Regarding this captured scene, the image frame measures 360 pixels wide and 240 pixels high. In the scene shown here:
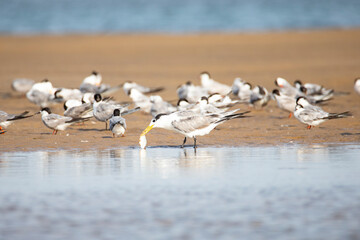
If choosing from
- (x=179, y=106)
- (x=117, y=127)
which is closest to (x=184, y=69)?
(x=179, y=106)

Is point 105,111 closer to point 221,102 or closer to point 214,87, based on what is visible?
point 221,102

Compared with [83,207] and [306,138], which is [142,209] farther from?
[306,138]

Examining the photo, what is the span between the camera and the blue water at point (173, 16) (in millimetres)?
35000

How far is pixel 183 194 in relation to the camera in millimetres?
6590

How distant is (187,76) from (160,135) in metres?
9.35

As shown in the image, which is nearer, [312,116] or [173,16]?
[312,116]

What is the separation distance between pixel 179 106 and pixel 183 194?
19.5ft

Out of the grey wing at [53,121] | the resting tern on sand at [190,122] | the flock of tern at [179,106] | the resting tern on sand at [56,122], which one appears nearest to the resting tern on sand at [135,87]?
the flock of tern at [179,106]

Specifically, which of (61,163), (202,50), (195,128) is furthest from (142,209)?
(202,50)

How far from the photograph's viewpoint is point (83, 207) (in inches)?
243

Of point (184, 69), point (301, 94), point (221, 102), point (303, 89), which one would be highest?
point (184, 69)

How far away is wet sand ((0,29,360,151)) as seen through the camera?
34.7 ft

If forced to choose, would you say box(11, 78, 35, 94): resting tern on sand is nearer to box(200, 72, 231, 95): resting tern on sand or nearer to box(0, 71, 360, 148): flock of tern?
box(0, 71, 360, 148): flock of tern

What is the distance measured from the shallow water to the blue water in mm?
24006
